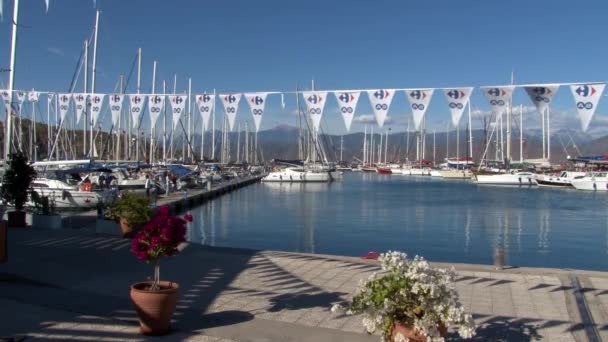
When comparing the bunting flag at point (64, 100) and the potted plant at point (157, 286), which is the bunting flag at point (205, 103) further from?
the potted plant at point (157, 286)

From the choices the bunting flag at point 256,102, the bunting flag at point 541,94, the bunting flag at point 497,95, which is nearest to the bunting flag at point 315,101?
the bunting flag at point 256,102

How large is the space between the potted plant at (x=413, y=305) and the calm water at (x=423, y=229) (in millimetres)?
16407

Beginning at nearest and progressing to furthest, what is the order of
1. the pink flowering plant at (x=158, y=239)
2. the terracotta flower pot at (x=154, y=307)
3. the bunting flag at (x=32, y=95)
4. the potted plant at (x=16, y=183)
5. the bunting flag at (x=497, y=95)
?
the terracotta flower pot at (x=154, y=307)
the pink flowering plant at (x=158, y=239)
the potted plant at (x=16, y=183)
the bunting flag at (x=497, y=95)
the bunting flag at (x=32, y=95)

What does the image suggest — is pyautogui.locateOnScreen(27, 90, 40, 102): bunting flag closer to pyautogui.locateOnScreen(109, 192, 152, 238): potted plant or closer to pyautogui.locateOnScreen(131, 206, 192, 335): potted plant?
pyautogui.locateOnScreen(109, 192, 152, 238): potted plant

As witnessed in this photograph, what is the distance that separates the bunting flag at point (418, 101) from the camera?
22.4 m

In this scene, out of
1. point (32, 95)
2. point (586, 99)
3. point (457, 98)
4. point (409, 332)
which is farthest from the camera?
point (32, 95)

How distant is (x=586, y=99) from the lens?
2042 centimetres

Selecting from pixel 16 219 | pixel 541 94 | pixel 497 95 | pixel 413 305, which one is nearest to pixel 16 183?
pixel 16 219

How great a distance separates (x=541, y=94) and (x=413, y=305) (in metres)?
17.5

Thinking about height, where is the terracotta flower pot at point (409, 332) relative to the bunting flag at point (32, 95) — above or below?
below

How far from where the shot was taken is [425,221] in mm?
36938

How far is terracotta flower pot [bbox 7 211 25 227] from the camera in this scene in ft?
62.0

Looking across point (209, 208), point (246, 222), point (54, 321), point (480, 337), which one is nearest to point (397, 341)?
point (480, 337)

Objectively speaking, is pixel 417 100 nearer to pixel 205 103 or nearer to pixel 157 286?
pixel 205 103
